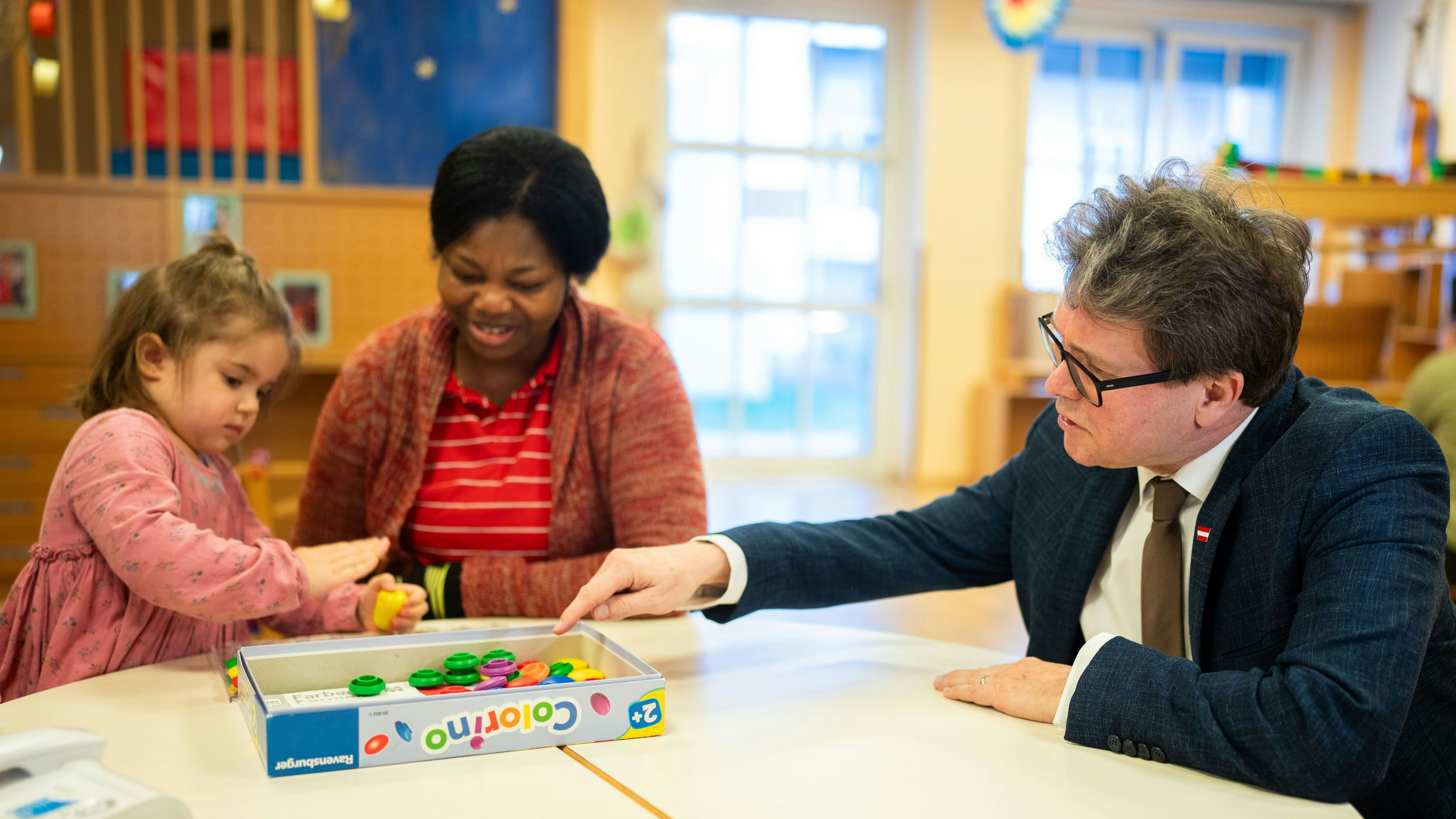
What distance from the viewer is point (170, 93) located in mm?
3945

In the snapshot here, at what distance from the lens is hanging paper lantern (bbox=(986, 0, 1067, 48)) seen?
4.41 metres

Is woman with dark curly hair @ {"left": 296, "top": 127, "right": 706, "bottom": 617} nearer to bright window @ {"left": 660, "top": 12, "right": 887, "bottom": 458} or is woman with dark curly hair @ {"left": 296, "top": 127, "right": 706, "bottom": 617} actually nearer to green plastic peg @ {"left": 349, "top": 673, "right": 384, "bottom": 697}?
green plastic peg @ {"left": 349, "top": 673, "right": 384, "bottom": 697}

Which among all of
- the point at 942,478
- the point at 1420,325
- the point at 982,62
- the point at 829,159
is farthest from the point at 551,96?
the point at 1420,325

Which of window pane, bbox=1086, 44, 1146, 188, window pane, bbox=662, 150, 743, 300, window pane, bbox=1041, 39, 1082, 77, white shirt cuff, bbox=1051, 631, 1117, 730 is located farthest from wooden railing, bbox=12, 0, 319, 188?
window pane, bbox=1086, 44, 1146, 188

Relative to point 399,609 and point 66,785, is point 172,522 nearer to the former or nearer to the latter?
point 399,609

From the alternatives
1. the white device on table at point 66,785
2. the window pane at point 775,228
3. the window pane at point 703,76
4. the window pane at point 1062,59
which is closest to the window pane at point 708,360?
the window pane at point 775,228

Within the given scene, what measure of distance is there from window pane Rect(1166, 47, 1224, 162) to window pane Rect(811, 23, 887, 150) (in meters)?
1.80

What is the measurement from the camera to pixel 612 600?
3.99ft

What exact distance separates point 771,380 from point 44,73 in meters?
3.89

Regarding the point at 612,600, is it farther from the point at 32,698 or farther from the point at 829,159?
the point at 829,159

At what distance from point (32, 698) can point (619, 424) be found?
33.8 inches

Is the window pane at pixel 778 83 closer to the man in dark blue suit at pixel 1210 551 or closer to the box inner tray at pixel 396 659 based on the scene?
the man in dark blue suit at pixel 1210 551

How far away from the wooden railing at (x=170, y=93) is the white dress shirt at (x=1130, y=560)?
3257 millimetres

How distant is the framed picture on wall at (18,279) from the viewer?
3924 mm
